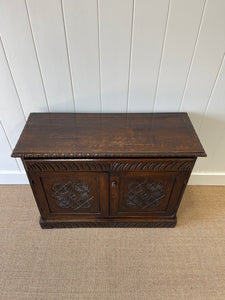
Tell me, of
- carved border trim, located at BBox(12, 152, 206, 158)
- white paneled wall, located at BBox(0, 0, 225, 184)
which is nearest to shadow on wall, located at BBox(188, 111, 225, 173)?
white paneled wall, located at BBox(0, 0, 225, 184)

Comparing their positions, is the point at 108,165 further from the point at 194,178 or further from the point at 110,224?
the point at 194,178

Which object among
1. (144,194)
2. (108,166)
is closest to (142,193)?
(144,194)

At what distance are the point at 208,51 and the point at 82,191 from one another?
1.00 meters

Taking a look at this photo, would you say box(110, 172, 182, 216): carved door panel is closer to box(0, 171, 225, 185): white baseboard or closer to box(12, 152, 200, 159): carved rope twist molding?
box(12, 152, 200, 159): carved rope twist molding

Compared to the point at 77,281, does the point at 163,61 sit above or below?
above

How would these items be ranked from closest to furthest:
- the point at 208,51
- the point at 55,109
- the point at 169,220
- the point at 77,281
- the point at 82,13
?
1. the point at 82,13
2. the point at 208,51
3. the point at 77,281
4. the point at 55,109
5. the point at 169,220

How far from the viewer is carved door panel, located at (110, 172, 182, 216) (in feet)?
3.58

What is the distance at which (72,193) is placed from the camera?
118 cm

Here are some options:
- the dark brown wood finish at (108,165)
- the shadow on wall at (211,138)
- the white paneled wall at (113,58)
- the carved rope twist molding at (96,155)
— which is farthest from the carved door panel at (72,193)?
the shadow on wall at (211,138)

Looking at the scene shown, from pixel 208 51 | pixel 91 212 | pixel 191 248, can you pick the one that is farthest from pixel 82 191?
pixel 208 51

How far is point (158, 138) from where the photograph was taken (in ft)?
3.43

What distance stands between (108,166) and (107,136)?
16 cm

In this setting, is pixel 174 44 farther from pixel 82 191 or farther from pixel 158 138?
pixel 82 191

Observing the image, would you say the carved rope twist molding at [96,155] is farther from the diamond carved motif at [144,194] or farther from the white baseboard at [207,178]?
the white baseboard at [207,178]
